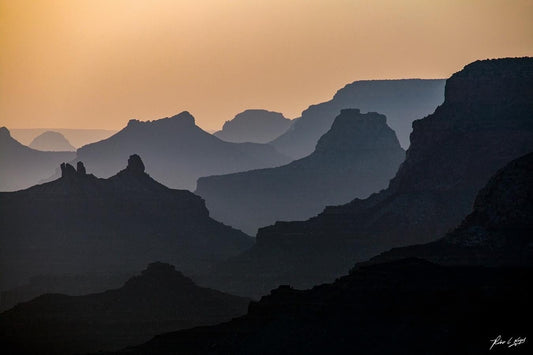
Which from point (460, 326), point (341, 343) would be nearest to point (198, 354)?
point (341, 343)

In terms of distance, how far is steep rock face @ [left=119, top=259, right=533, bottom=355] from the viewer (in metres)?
162

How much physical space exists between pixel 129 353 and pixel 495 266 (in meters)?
46.0

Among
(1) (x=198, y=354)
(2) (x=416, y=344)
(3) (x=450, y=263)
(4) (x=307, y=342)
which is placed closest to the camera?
(2) (x=416, y=344)

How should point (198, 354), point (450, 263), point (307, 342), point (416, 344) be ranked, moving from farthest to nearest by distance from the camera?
1. point (450, 263)
2. point (198, 354)
3. point (307, 342)
4. point (416, 344)

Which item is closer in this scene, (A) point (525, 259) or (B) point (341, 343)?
(B) point (341, 343)

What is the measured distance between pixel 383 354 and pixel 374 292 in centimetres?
1545

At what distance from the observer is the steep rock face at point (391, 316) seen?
162 metres

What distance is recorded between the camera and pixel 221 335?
18850cm

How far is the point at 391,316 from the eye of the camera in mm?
169750

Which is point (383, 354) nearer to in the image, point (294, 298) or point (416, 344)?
point (416, 344)

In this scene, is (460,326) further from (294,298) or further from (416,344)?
(294,298)

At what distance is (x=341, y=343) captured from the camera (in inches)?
6634

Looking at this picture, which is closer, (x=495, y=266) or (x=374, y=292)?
(x=374, y=292)

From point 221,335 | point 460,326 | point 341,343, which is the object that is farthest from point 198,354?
point 460,326
